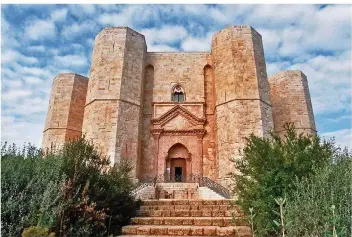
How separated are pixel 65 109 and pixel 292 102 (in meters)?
13.5

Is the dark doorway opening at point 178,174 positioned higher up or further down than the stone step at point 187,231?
higher up

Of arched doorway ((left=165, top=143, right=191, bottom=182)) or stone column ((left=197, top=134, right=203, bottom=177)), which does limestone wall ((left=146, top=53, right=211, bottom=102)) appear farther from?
arched doorway ((left=165, top=143, right=191, bottom=182))

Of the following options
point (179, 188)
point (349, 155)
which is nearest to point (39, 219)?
point (349, 155)

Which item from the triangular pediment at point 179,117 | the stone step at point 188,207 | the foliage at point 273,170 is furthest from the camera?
the triangular pediment at point 179,117

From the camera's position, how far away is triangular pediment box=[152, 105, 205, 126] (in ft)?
47.6

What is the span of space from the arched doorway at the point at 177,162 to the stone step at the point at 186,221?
8.81m

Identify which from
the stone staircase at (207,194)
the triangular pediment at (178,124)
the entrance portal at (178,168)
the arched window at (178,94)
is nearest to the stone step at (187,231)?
the stone staircase at (207,194)

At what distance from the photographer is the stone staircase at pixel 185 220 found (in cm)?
461

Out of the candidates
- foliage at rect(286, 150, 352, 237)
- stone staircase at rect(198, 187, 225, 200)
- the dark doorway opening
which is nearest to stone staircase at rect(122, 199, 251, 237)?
foliage at rect(286, 150, 352, 237)

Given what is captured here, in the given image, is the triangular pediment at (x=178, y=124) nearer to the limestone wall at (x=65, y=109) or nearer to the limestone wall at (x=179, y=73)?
the limestone wall at (x=179, y=73)

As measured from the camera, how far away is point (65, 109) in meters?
15.7

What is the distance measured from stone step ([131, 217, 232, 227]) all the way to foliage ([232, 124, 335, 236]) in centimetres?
67

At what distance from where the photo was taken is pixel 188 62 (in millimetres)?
15898

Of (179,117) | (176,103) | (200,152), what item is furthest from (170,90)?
(200,152)
